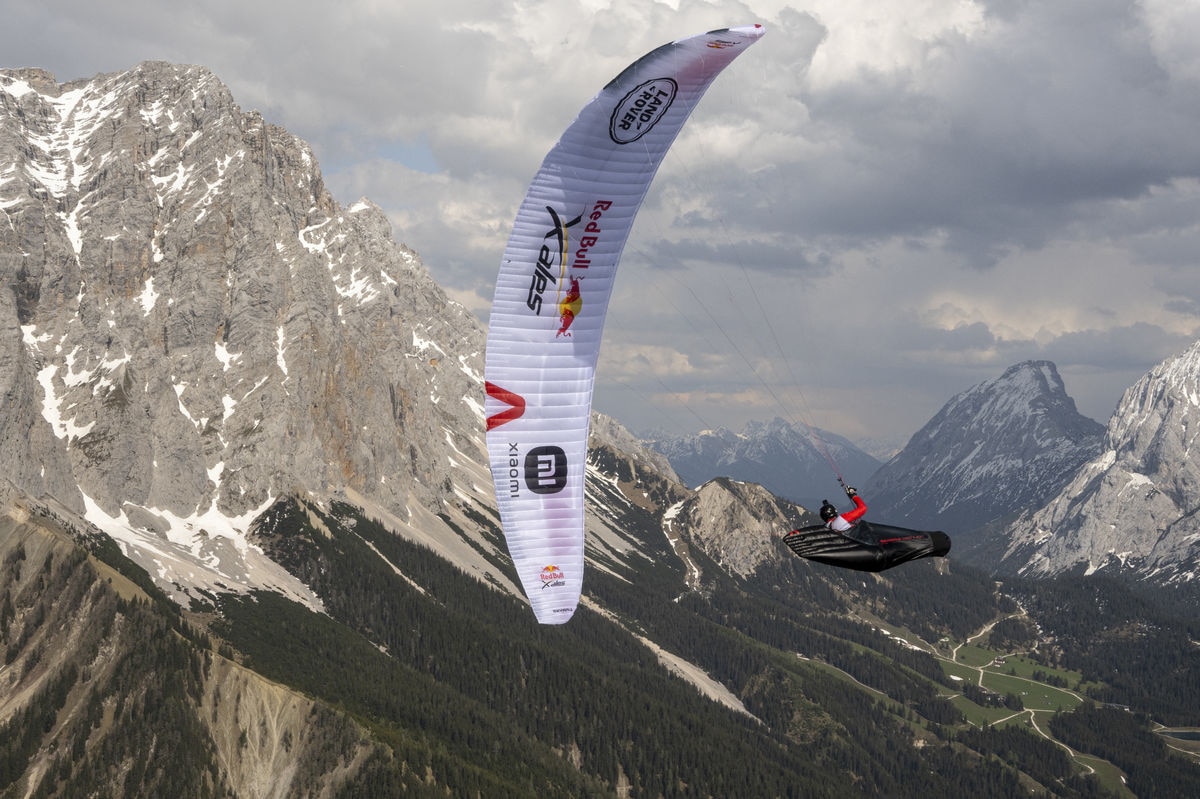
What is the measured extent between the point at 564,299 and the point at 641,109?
653 centimetres

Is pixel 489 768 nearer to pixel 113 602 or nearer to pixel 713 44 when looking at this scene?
pixel 113 602

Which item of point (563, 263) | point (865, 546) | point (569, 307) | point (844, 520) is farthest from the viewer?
point (844, 520)

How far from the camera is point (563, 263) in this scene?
34.9m

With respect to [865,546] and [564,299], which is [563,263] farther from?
[865,546]

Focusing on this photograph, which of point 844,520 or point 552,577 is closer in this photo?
point 552,577

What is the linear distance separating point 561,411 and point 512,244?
570 cm

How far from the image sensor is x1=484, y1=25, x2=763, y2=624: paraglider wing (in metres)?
33.5

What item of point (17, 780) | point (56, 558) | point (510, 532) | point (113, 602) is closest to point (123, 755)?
point (17, 780)

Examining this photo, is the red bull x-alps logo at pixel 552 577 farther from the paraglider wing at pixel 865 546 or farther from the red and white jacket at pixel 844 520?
the red and white jacket at pixel 844 520

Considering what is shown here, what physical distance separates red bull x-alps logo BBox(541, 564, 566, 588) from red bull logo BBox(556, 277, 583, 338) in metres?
7.70

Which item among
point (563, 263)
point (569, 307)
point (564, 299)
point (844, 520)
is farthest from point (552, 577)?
point (844, 520)

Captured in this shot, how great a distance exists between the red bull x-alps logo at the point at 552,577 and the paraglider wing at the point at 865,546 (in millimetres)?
7719

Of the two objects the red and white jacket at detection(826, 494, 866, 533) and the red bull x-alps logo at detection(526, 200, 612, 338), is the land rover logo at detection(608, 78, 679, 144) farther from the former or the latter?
the red and white jacket at detection(826, 494, 866, 533)

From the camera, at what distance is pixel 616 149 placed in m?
34.2
